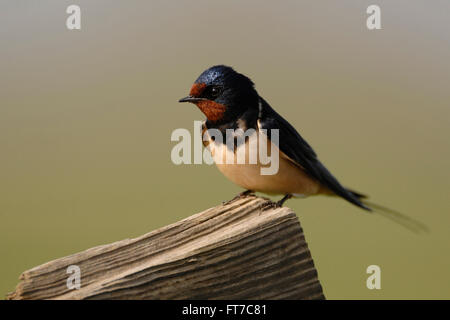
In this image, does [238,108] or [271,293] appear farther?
[238,108]

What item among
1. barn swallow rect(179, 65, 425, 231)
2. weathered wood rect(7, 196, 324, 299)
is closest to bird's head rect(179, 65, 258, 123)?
barn swallow rect(179, 65, 425, 231)

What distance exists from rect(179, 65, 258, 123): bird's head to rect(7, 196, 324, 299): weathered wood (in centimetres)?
73

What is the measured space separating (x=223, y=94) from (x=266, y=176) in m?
0.34

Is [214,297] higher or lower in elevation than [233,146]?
lower

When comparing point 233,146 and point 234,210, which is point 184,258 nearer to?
point 234,210

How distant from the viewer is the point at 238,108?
6.38ft

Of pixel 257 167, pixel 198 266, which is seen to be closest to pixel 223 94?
pixel 257 167

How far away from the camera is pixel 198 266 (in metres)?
1.13

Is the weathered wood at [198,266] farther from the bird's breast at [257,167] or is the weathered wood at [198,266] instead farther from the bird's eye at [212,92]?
the bird's eye at [212,92]

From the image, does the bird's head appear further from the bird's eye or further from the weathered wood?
the weathered wood

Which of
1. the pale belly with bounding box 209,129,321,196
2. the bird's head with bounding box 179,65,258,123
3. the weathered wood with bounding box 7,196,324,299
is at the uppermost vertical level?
the bird's head with bounding box 179,65,258,123

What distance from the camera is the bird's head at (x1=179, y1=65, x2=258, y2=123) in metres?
1.92
